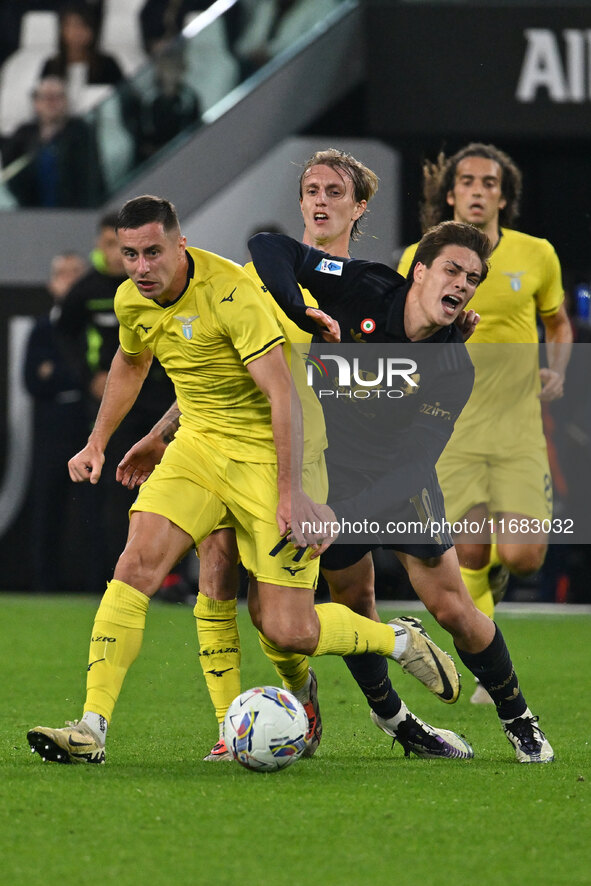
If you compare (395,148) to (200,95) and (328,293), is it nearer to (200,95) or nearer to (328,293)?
(200,95)

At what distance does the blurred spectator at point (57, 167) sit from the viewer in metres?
10.9

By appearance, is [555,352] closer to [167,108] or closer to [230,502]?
[230,502]

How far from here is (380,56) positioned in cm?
1040

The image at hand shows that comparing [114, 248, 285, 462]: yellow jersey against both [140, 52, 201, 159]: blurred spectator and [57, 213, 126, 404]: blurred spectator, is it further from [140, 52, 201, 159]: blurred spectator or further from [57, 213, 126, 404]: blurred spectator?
[140, 52, 201, 159]: blurred spectator

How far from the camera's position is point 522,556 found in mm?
6270

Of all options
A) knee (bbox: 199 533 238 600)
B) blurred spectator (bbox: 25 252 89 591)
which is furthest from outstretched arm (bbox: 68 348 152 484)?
blurred spectator (bbox: 25 252 89 591)

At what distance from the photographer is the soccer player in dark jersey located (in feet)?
14.9

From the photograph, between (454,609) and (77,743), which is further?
(454,609)

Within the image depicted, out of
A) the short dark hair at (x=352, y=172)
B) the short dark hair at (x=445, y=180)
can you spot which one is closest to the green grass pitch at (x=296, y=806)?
the short dark hair at (x=352, y=172)

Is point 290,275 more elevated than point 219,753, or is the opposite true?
point 290,275

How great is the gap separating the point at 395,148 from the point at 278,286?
6.88 metres

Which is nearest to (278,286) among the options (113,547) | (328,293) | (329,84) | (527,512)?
(328,293)

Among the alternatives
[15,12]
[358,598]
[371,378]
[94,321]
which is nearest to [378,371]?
[371,378]

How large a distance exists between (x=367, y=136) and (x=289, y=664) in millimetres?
6863
